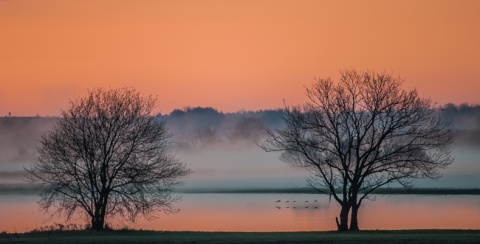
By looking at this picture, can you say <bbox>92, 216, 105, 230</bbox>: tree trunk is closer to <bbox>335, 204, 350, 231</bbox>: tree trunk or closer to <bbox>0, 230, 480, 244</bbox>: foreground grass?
<bbox>0, 230, 480, 244</bbox>: foreground grass

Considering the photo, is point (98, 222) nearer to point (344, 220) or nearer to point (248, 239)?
point (344, 220)

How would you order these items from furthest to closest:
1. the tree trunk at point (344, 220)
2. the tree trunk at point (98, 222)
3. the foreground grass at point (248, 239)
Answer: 1. the tree trunk at point (98, 222)
2. the tree trunk at point (344, 220)
3. the foreground grass at point (248, 239)

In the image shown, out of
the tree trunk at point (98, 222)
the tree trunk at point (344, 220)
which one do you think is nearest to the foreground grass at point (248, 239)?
the tree trunk at point (344, 220)

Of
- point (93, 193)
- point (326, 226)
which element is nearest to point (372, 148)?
point (326, 226)

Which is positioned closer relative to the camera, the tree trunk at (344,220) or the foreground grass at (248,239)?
the foreground grass at (248,239)

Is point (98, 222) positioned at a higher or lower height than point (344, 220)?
higher

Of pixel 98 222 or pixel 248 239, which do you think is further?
pixel 98 222

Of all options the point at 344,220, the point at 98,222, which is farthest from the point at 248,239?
the point at 98,222

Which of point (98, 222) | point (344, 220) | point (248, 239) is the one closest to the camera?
point (248, 239)

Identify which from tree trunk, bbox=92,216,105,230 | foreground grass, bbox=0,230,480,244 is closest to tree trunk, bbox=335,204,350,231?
Answer: foreground grass, bbox=0,230,480,244

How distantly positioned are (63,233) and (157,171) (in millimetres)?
13619

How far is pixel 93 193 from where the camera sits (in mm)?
65250

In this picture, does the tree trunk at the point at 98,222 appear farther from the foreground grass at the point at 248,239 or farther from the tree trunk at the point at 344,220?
the tree trunk at the point at 344,220

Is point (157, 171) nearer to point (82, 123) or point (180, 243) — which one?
point (82, 123)
